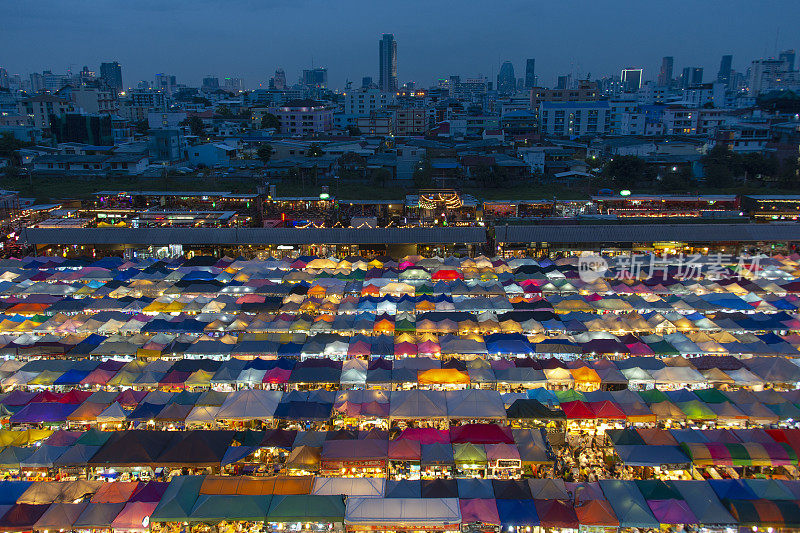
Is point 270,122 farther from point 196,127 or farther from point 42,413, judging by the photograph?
point 42,413

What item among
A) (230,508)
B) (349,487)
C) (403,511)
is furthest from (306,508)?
(403,511)

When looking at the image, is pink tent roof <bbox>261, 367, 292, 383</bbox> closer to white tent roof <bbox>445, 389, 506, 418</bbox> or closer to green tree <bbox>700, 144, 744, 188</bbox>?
white tent roof <bbox>445, 389, 506, 418</bbox>

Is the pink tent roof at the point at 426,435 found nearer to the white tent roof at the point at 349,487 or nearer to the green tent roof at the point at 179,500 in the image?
the white tent roof at the point at 349,487

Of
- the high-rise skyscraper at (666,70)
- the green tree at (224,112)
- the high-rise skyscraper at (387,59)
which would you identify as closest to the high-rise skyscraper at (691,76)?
the high-rise skyscraper at (666,70)

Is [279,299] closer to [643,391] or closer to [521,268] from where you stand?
[521,268]

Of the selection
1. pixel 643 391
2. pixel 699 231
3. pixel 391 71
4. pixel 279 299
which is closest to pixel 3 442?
pixel 279 299

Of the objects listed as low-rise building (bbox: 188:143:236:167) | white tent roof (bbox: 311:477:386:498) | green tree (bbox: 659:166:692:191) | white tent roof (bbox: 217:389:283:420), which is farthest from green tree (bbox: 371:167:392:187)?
white tent roof (bbox: 311:477:386:498)
